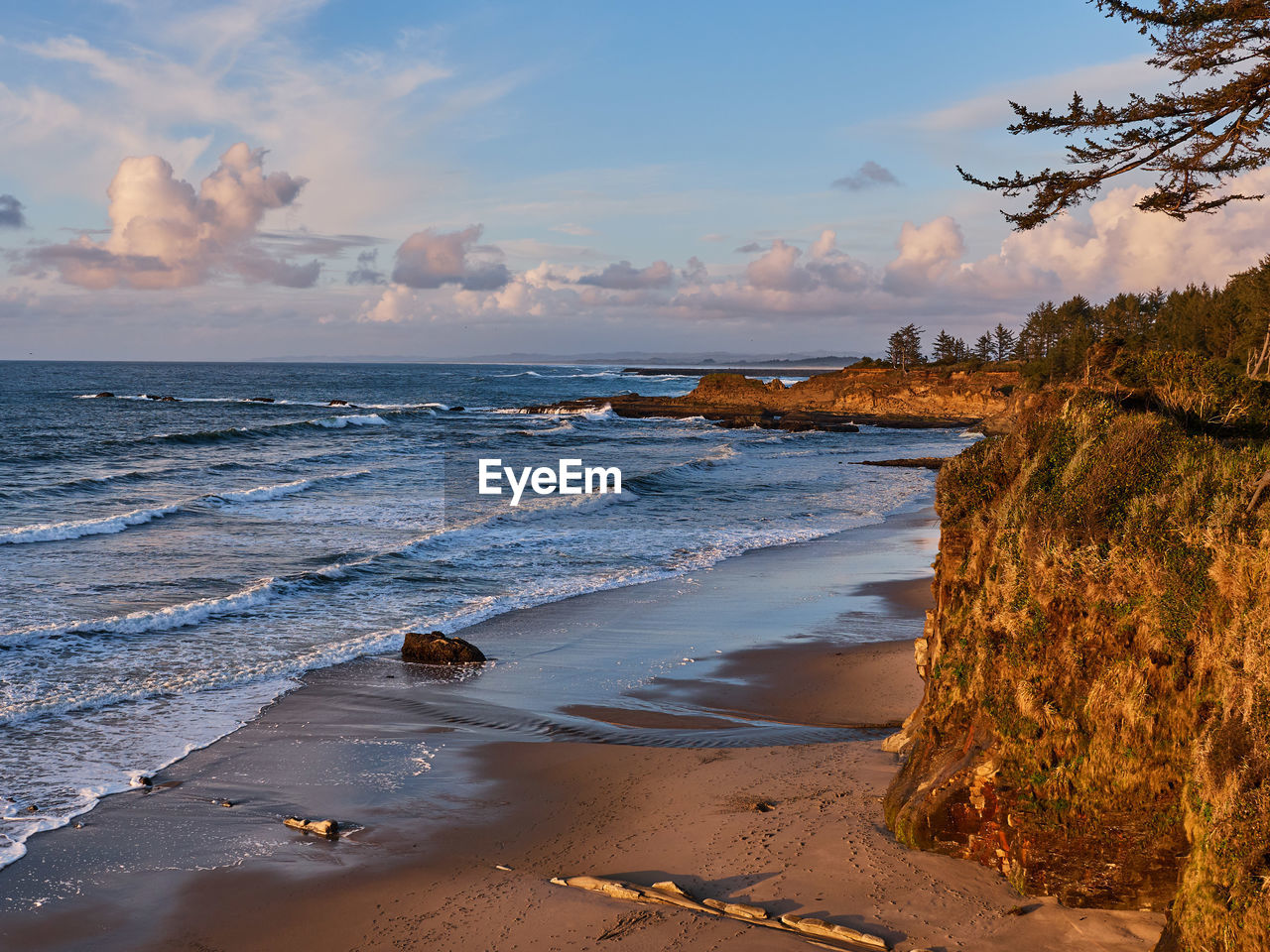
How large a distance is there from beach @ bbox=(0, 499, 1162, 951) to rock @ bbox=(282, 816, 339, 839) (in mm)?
114

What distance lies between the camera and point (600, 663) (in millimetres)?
13969

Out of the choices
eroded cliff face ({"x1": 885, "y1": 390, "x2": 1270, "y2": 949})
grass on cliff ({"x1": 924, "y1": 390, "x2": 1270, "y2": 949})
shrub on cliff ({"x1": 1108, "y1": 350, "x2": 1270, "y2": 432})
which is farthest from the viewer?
shrub on cliff ({"x1": 1108, "y1": 350, "x2": 1270, "y2": 432})

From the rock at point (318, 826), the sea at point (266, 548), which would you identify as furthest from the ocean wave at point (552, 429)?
the rock at point (318, 826)

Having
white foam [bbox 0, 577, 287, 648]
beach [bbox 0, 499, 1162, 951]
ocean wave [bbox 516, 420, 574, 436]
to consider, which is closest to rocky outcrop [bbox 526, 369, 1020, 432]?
ocean wave [bbox 516, 420, 574, 436]

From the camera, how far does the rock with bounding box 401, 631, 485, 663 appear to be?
1394cm

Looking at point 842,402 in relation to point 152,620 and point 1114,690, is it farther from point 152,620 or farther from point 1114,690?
point 1114,690

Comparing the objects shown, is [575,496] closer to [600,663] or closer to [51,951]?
[600,663]

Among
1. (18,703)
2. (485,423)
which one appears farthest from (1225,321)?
(18,703)

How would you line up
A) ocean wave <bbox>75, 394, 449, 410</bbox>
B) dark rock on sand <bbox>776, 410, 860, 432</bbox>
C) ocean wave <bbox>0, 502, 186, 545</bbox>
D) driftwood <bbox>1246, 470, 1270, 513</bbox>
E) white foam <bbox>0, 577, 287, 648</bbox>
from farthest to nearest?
ocean wave <bbox>75, 394, 449, 410</bbox>
dark rock on sand <bbox>776, 410, 860, 432</bbox>
ocean wave <bbox>0, 502, 186, 545</bbox>
white foam <bbox>0, 577, 287, 648</bbox>
driftwood <bbox>1246, 470, 1270, 513</bbox>

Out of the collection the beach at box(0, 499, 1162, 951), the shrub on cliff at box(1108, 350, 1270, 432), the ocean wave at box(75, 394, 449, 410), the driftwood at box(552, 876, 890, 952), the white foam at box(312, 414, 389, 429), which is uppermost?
the ocean wave at box(75, 394, 449, 410)

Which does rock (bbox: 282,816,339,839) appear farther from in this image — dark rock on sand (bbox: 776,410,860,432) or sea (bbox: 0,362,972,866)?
dark rock on sand (bbox: 776,410,860,432)

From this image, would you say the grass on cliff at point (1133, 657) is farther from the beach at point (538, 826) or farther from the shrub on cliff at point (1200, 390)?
the shrub on cliff at point (1200, 390)

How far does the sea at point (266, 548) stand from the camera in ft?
37.8

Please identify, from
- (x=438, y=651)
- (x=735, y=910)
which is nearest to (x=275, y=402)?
(x=438, y=651)
